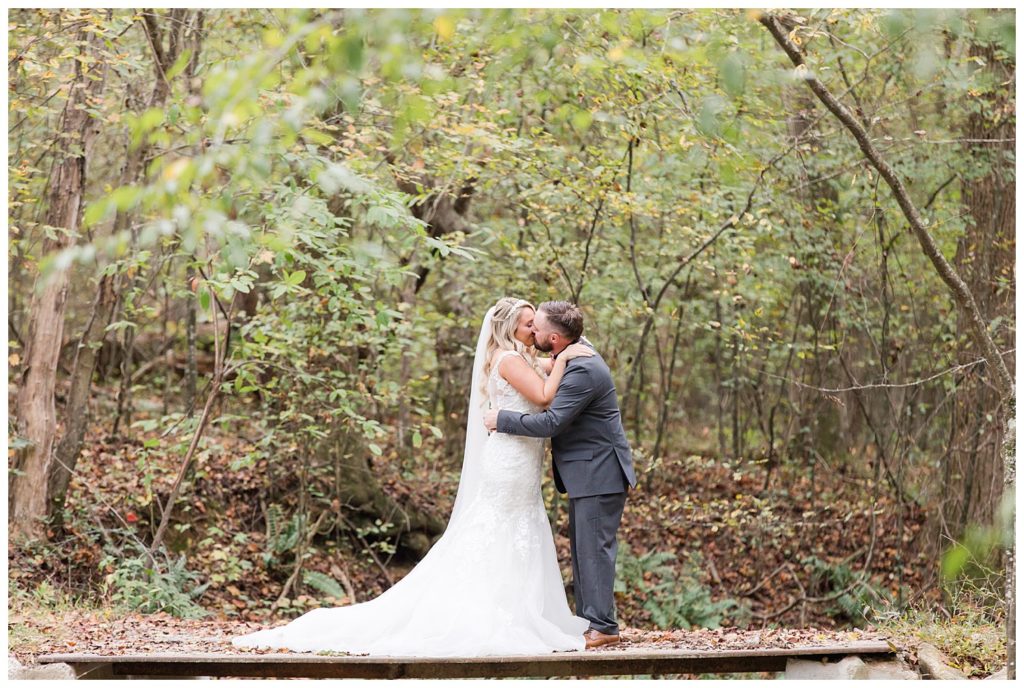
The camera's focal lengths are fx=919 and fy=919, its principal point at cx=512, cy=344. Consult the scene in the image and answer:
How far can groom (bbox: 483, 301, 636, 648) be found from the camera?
5613mm

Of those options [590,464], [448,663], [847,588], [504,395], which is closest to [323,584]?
[504,395]

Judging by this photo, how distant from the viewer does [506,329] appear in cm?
601

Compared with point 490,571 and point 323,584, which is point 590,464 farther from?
point 323,584

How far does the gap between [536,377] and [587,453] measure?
57 cm

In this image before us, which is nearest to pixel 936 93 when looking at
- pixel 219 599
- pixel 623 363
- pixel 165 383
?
pixel 623 363

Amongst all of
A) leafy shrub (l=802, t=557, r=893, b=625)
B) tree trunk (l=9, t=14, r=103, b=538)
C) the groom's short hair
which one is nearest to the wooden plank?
the groom's short hair

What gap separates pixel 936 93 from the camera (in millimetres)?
10602

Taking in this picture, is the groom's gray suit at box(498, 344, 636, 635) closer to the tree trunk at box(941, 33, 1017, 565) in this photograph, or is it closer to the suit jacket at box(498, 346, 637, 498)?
the suit jacket at box(498, 346, 637, 498)

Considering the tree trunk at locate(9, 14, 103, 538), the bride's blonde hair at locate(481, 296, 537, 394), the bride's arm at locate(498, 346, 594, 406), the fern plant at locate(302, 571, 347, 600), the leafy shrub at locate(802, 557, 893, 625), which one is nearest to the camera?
the bride's arm at locate(498, 346, 594, 406)

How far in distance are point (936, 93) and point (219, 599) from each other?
9639 millimetres

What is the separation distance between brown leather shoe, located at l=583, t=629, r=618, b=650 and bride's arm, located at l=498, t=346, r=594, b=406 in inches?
56.2

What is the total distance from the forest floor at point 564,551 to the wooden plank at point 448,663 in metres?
1.42

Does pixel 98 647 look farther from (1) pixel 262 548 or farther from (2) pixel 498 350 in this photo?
(1) pixel 262 548

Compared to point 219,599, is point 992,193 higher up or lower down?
higher up
